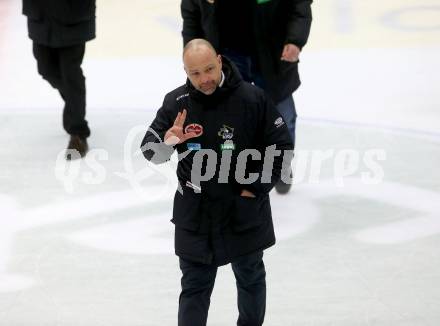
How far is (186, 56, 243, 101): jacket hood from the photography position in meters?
3.70

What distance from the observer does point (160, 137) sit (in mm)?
3781

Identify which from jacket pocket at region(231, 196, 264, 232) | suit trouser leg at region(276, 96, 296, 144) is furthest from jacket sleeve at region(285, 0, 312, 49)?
jacket pocket at region(231, 196, 264, 232)

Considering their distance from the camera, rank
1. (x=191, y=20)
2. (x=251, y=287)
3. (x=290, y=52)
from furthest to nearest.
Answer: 1. (x=191, y=20)
2. (x=290, y=52)
3. (x=251, y=287)

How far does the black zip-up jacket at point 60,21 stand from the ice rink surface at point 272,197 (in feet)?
2.71

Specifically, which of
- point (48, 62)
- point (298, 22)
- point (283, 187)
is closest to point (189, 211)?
point (298, 22)

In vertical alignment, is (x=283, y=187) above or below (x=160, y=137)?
below

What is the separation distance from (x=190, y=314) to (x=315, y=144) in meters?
3.27

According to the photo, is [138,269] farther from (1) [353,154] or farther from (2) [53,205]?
(1) [353,154]

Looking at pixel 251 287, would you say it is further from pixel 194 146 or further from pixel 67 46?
pixel 67 46

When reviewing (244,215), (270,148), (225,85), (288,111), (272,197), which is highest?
(225,85)

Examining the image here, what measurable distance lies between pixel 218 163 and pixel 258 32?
7.08 feet

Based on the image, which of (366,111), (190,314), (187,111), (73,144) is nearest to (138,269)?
(190,314)

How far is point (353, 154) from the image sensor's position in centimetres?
673

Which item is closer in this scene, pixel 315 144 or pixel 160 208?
pixel 160 208
